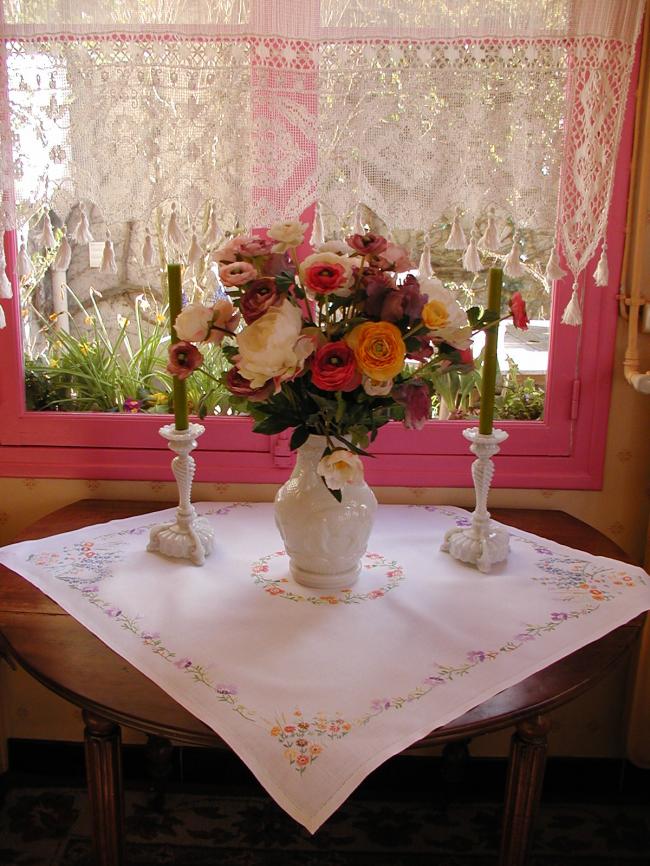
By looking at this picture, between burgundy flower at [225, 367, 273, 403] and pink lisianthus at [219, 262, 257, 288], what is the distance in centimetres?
→ 13

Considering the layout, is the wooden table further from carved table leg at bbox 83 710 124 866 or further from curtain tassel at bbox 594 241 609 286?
curtain tassel at bbox 594 241 609 286

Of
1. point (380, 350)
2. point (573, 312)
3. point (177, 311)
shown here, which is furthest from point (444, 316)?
point (573, 312)

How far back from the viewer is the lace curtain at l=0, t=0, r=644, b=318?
147 cm

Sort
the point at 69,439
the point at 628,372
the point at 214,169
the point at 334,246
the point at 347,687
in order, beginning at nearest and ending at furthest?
the point at 347,687 → the point at 334,246 → the point at 214,169 → the point at 628,372 → the point at 69,439

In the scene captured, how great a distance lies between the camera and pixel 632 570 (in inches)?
56.2

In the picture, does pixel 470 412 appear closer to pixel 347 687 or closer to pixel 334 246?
pixel 334 246

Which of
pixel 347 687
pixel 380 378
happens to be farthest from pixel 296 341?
pixel 347 687

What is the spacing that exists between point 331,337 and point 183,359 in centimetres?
23

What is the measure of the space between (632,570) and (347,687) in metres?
0.63

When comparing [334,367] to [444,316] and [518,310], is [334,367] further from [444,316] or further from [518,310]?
[518,310]

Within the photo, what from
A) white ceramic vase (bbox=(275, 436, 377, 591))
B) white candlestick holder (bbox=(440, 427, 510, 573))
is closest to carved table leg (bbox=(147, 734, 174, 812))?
white ceramic vase (bbox=(275, 436, 377, 591))

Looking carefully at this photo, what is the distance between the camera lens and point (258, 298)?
1116 millimetres

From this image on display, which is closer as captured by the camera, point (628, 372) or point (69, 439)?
point (628, 372)

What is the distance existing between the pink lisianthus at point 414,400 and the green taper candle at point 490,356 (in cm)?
18
